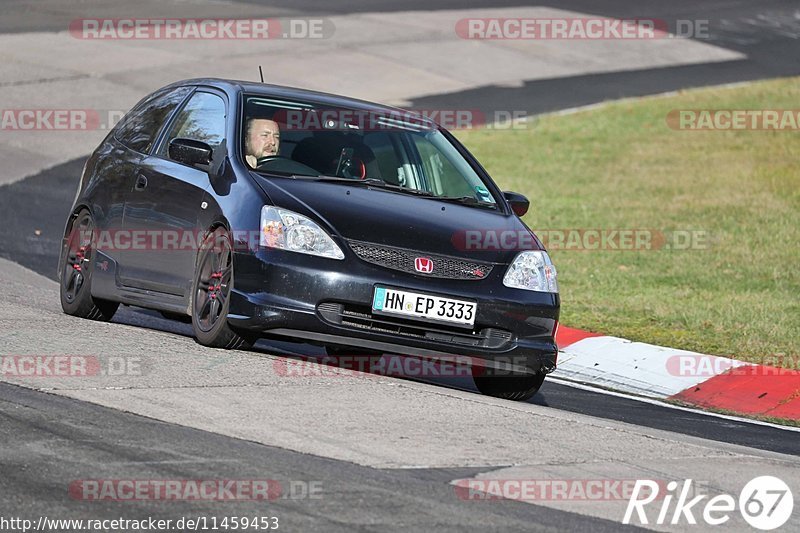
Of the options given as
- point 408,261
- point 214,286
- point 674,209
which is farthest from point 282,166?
point 674,209

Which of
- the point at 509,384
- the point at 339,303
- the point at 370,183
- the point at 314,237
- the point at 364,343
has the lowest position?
the point at 509,384

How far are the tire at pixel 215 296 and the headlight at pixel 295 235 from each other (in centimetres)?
27

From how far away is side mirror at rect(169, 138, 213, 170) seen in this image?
8820 mm

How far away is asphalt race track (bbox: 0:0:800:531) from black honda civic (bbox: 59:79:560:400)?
298 mm

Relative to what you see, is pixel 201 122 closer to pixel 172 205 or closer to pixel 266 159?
pixel 172 205

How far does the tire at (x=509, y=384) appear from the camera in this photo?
9039 mm

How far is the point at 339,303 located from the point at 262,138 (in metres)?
1.36

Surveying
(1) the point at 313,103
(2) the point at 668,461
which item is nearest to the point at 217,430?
(2) the point at 668,461

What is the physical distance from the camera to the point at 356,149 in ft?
30.5

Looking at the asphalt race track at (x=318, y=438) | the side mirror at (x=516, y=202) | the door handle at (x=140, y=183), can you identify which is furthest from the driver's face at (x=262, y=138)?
the side mirror at (x=516, y=202)

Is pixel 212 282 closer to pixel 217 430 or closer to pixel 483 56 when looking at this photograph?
pixel 217 430

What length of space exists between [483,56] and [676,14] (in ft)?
27.4

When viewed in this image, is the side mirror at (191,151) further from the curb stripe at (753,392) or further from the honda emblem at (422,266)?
the curb stripe at (753,392)

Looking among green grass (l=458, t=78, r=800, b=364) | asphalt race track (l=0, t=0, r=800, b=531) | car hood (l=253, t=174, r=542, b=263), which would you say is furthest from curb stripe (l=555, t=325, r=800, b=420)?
car hood (l=253, t=174, r=542, b=263)
